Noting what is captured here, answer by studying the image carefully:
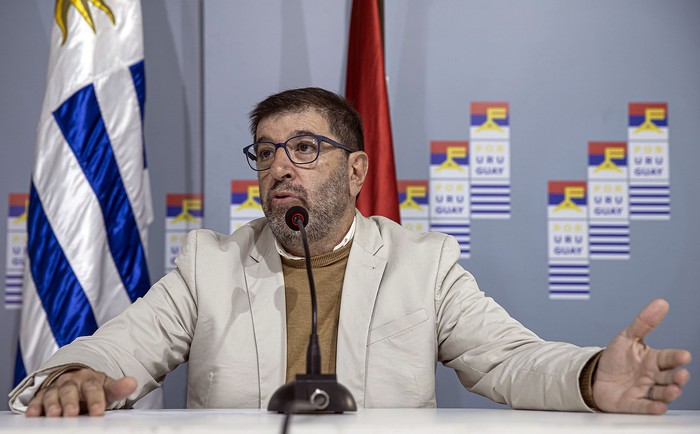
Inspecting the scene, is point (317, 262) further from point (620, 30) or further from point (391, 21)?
point (620, 30)

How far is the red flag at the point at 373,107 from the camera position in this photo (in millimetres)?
3016

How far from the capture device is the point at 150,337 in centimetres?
209

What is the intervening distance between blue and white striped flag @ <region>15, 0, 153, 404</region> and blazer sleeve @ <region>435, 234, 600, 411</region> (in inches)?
50.3

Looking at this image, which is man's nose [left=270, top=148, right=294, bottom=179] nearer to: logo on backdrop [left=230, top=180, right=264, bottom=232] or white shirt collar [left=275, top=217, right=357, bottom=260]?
white shirt collar [left=275, top=217, right=357, bottom=260]

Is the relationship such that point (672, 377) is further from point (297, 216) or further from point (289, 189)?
point (289, 189)

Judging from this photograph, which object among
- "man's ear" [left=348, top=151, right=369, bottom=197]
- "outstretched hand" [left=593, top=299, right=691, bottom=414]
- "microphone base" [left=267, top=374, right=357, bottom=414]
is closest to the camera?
"microphone base" [left=267, top=374, right=357, bottom=414]

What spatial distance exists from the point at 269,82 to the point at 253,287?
137 centimetres

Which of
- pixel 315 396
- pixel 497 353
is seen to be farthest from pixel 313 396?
pixel 497 353

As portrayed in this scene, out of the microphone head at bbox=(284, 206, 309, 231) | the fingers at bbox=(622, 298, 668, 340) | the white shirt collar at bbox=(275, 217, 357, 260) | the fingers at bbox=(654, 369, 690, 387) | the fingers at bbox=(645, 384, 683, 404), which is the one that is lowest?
the fingers at bbox=(645, 384, 683, 404)

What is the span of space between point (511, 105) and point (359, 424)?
2.47 m

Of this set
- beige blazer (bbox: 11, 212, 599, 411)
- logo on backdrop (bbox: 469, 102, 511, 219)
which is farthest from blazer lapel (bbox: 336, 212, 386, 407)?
logo on backdrop (bbox: 469, 102, 511, 219)

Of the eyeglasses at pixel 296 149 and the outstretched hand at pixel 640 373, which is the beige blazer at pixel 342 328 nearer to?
the eyeglasses at pixel 296 149

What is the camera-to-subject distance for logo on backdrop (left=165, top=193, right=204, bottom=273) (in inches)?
133

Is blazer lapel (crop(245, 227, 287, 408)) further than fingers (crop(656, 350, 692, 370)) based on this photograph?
Yes
